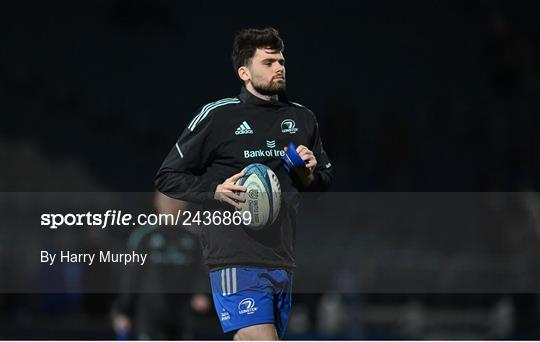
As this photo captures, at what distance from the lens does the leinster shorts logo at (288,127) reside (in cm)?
456

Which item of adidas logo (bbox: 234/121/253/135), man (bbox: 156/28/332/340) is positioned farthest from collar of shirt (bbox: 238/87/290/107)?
adidas logo (bbox: 234/121/253/135)

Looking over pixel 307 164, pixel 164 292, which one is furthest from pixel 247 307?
pixel 164 292

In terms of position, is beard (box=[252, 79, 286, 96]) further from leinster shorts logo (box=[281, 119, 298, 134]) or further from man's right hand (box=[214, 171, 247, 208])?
Result: man's right hand (box=[214, 171, 247, 208])

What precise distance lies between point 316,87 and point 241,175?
14092mm

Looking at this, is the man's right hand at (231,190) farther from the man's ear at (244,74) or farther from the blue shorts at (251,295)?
the man's ear at (244,74)

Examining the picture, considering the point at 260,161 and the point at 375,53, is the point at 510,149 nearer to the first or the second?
the point at 375,53

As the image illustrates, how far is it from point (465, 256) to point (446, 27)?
5.27 m

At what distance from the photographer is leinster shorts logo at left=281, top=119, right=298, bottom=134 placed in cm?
456

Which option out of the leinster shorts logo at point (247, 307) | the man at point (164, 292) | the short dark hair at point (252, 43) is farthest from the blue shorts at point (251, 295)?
the man at point (164, 292)

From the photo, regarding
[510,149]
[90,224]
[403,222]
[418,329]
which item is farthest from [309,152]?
[510,149]

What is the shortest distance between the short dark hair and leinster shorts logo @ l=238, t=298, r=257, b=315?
1.03 meters

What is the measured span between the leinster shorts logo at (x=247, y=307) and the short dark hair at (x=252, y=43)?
103 cm

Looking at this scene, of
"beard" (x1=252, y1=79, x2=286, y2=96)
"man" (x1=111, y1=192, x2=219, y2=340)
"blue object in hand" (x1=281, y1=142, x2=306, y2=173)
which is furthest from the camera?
"man" (x1=111, y1=192, x2=219, y2=340)

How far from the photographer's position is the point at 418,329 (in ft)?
46.1
